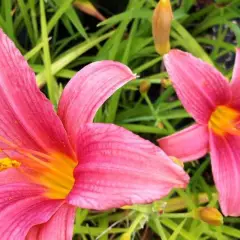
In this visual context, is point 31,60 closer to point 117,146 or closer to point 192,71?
point 192,71

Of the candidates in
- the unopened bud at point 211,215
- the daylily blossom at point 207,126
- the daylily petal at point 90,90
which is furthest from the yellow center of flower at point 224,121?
the daylily petal at point 90,90

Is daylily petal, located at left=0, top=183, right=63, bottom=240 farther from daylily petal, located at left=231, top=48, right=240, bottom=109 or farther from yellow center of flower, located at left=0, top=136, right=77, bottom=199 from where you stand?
daylily petal, located at left=231, top=48, right=240, bottom=109

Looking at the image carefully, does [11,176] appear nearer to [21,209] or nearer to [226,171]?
[21,209]

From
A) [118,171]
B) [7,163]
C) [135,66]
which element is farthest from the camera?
[135,66]

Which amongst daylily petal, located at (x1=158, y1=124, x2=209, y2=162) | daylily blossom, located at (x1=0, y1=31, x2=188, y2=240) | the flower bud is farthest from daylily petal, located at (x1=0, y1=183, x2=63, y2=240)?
the flower bud

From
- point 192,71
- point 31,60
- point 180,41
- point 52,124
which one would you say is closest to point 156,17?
point 192,71

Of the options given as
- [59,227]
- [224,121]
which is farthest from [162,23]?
Answer: [59,227]
